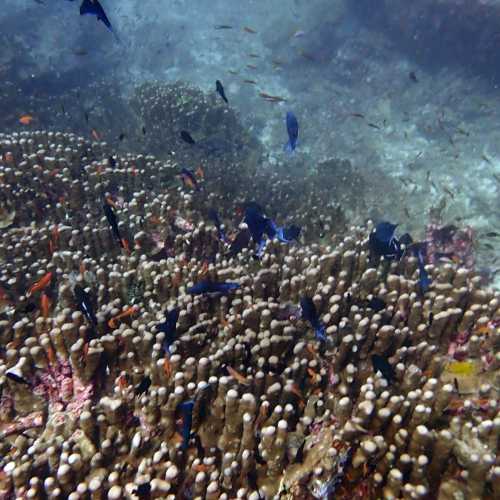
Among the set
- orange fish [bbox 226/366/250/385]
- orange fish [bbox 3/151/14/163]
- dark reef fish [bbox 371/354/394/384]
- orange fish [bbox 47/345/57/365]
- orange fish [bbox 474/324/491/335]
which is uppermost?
dark reef fish [bbox 371/354/394/384]

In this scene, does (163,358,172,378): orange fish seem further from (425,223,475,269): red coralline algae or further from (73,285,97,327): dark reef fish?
(425,223,475,269): red coralline algae

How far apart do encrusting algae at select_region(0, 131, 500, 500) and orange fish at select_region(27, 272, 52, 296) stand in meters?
0.03

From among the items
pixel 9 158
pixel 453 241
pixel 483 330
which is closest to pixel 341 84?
pixel 453 241

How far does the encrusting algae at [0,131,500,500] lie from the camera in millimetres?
2766

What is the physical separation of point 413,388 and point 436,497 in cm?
79

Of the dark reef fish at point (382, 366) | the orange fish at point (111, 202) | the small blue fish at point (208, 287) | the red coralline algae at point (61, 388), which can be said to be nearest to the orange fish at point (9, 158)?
the orange fish at point (111, 202)

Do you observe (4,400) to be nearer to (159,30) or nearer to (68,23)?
(68,23)

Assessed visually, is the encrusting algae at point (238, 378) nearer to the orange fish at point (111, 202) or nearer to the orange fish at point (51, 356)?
the orange fish at point (51, 356)

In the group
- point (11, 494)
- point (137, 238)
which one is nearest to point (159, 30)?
point (137, 238)

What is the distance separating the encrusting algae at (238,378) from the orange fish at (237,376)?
0.5 inches

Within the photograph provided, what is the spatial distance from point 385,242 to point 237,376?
2.72 meters

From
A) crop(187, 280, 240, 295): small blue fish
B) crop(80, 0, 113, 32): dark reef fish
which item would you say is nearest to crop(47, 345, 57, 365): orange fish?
crop(187, 280, 240, 295): small blue fish

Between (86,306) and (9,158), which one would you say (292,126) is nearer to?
(86,306)

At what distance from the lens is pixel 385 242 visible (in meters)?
4.98
